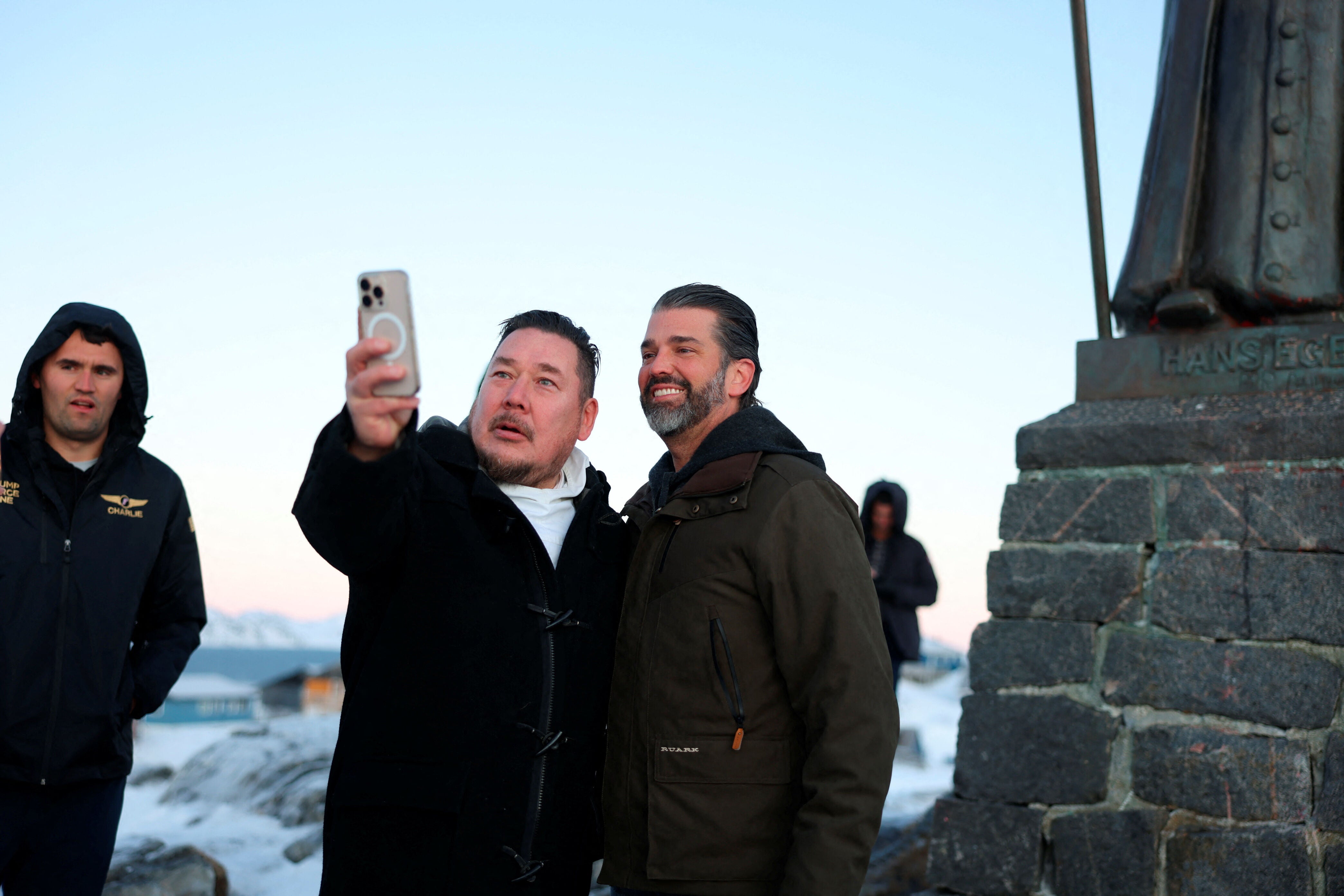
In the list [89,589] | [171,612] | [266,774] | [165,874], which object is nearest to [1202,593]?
[171,612]

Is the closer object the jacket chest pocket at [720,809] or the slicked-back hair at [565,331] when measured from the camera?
the jacket chest pocket at [720,809]

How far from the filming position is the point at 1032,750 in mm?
3350

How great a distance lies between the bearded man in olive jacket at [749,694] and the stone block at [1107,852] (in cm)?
155

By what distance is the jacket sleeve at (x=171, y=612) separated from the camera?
2988mm

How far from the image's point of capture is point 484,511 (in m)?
2.21

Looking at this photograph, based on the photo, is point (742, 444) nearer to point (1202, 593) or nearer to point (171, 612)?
point (1202, 593)

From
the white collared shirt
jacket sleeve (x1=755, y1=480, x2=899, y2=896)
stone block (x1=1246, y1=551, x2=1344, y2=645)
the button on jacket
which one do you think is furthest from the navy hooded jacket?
stone block (x1=1246, y1=551, x2=1344, y2=645)

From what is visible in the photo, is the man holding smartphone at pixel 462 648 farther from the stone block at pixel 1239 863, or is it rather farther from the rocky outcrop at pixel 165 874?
the rocky outcrop at pixel 165 874

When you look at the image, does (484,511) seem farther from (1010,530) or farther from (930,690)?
(930,690)

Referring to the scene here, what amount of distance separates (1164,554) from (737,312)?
1619 mm

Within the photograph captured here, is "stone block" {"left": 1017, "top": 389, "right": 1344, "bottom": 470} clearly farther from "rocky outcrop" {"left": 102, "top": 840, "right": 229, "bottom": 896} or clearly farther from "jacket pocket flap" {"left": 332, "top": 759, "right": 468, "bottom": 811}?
"rocky outcrop" {"left": 102, "top": 840, "right": 229, "bottom": 896}

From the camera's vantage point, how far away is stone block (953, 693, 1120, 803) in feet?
10.7

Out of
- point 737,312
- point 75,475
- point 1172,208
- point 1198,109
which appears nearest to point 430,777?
point 737,312

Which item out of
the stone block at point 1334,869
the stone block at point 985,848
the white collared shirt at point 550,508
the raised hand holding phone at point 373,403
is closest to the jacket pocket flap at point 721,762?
the white collared shirt at point 550,508
